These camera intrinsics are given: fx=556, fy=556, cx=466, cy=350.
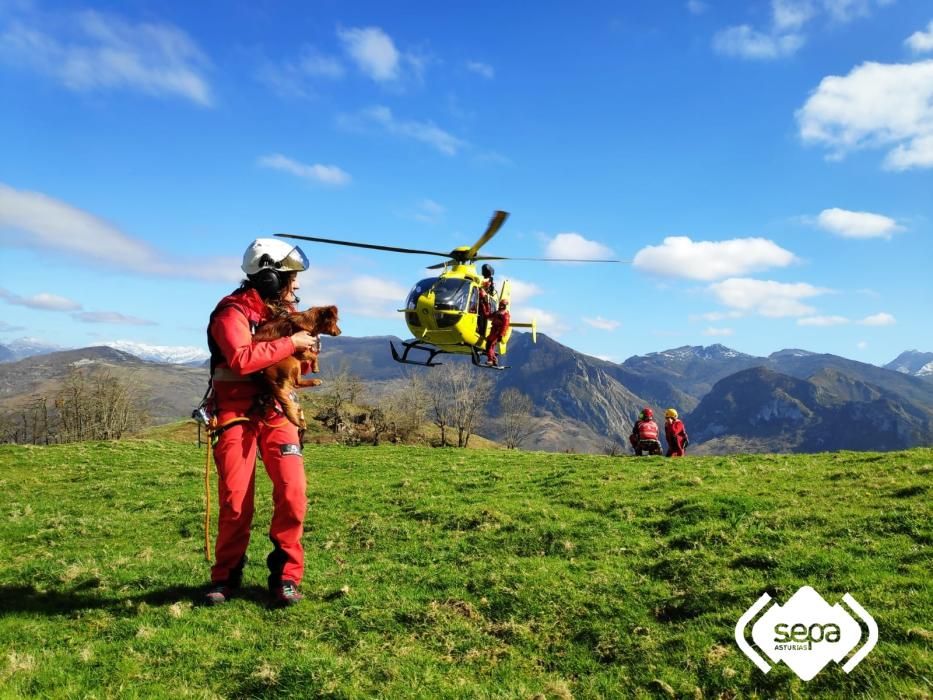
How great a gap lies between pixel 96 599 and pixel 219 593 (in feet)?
6.26

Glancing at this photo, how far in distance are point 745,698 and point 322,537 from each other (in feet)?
26.5

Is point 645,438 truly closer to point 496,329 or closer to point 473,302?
point 496,329

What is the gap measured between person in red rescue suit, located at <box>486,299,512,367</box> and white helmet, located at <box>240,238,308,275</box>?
1752 centimetres

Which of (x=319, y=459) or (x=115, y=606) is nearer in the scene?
(x=115, y=606)

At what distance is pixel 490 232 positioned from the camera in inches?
906

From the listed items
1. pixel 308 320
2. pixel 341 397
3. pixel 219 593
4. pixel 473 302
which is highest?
pixel 473 302

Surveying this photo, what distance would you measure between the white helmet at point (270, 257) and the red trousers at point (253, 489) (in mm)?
1917

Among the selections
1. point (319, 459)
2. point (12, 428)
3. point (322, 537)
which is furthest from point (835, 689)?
point (12, 428)

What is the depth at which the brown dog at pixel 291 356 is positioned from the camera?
6934mm

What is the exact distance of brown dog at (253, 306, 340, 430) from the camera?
6.93 m

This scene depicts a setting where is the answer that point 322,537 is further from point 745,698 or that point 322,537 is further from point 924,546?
point 924,546

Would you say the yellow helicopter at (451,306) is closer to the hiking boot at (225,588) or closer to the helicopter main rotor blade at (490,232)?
the helicopter main rotor blade at (490,232)

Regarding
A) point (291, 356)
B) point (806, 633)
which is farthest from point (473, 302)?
point (806, 633)

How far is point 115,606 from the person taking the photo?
701 centimetres
